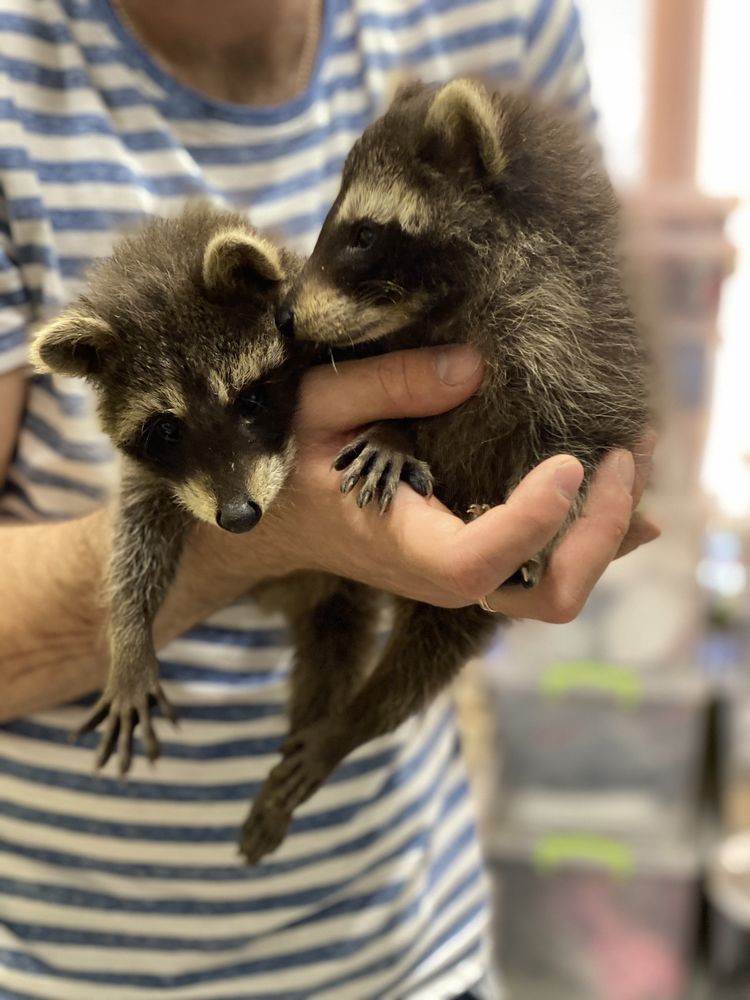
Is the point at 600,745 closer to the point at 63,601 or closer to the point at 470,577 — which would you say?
the point at 63,601

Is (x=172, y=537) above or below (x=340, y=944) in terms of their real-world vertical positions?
above

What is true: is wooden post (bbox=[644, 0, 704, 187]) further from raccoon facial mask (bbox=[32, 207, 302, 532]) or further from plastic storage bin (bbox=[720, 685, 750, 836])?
raccoon facial mask (bbox=[32, 207, 302, 532])

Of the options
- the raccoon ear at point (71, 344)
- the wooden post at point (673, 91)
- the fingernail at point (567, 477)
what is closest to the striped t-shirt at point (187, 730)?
the raccoon ear at point (71, 344)

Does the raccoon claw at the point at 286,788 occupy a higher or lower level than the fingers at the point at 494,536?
lower

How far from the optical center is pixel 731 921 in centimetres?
269

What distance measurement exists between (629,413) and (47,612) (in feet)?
2.37

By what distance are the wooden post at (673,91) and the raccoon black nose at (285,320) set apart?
2028 mm

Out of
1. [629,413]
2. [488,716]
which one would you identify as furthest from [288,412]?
[488,716]

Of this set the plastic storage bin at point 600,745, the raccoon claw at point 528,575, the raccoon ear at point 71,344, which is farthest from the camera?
the plastic storage bin at point 600,745

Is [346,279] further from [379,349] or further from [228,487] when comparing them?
[228,487]

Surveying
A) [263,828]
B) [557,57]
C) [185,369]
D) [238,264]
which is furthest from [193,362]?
[557,57]

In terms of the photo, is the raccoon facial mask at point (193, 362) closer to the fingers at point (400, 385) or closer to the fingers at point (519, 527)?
the fingers at point (400, 385)

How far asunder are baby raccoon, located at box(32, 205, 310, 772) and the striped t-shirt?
10 centimetres

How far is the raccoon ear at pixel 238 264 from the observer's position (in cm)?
104
